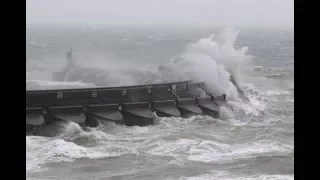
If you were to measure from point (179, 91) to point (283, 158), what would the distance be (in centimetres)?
635

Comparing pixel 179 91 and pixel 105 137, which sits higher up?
pixel 179 91

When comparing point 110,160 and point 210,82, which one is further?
point 210,82

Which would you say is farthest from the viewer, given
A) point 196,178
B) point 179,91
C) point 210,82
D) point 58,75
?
point 58,75

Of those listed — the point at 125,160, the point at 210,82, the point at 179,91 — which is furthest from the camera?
the point at 210,82

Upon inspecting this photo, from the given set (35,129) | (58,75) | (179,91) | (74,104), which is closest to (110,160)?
(35,129)

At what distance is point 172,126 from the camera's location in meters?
12.9

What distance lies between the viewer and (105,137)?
459 inches
